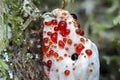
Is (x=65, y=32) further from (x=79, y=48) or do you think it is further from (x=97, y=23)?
(x=97, y=23)

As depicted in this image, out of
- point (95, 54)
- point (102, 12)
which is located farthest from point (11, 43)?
point (102, 12)

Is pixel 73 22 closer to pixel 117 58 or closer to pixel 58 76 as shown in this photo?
pixel 58 76

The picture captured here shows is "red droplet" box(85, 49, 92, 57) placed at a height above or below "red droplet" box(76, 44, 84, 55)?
below

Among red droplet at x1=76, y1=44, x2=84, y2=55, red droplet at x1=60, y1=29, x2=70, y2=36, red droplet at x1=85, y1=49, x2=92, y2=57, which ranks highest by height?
red droplet at x1=60, y1=29, x2=70, y2=36

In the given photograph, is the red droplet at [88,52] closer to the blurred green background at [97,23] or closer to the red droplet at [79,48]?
the red droplet at [79,48]

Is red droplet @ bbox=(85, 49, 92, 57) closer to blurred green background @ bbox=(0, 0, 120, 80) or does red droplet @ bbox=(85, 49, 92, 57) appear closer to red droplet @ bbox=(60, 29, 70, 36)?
red droplet @ bbox=(60, 29, 70, 36)

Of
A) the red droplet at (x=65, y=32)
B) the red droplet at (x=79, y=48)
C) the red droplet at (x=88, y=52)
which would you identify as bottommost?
the red droplet at (x=88, y=52)

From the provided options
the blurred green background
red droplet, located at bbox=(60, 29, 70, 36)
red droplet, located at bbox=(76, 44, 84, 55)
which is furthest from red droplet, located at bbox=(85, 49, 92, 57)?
the blurred green background

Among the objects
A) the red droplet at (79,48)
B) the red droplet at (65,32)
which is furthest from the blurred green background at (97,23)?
the red droplet at (79,48)
